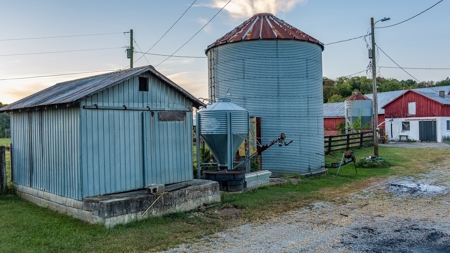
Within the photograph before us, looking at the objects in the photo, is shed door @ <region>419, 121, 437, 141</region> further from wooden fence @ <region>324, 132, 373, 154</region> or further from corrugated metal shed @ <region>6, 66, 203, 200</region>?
corrugated metal shed @ <region>6, 66, 203, 200</region>

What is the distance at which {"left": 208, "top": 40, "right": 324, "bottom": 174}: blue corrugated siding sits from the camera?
13.1m

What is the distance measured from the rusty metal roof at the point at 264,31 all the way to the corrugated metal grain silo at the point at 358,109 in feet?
58.1

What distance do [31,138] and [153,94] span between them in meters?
3.66

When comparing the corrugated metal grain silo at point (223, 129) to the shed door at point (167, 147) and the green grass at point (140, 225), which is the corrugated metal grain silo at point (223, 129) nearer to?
the shed door at point (167, 147)

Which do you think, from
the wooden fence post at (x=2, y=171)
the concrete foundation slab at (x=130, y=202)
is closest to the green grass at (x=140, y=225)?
the concrete foundation slab at (x=130, y=202)

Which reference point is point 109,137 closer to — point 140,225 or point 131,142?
point 131,142

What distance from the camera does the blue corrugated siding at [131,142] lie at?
7.67 meters

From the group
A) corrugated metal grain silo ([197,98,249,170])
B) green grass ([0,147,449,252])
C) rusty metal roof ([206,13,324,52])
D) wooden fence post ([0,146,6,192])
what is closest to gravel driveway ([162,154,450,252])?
green grass ([0,147,449,252])

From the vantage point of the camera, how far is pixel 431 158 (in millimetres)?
19062

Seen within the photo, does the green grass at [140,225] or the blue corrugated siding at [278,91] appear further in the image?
the blue corrugated siding at [278,91]

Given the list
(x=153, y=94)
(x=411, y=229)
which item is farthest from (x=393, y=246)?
(x=153, y=94)

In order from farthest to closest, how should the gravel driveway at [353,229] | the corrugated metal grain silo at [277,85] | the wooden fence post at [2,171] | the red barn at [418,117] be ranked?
the red barn at [418,117], the corrugated metal grain silo at [277,85], the wooden fence post at [2,171], the gravel driveway at [353,229]

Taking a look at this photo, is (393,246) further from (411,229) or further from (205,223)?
(205,223)

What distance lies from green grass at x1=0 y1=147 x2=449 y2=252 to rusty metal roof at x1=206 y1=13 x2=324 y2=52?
5552 millimetres
